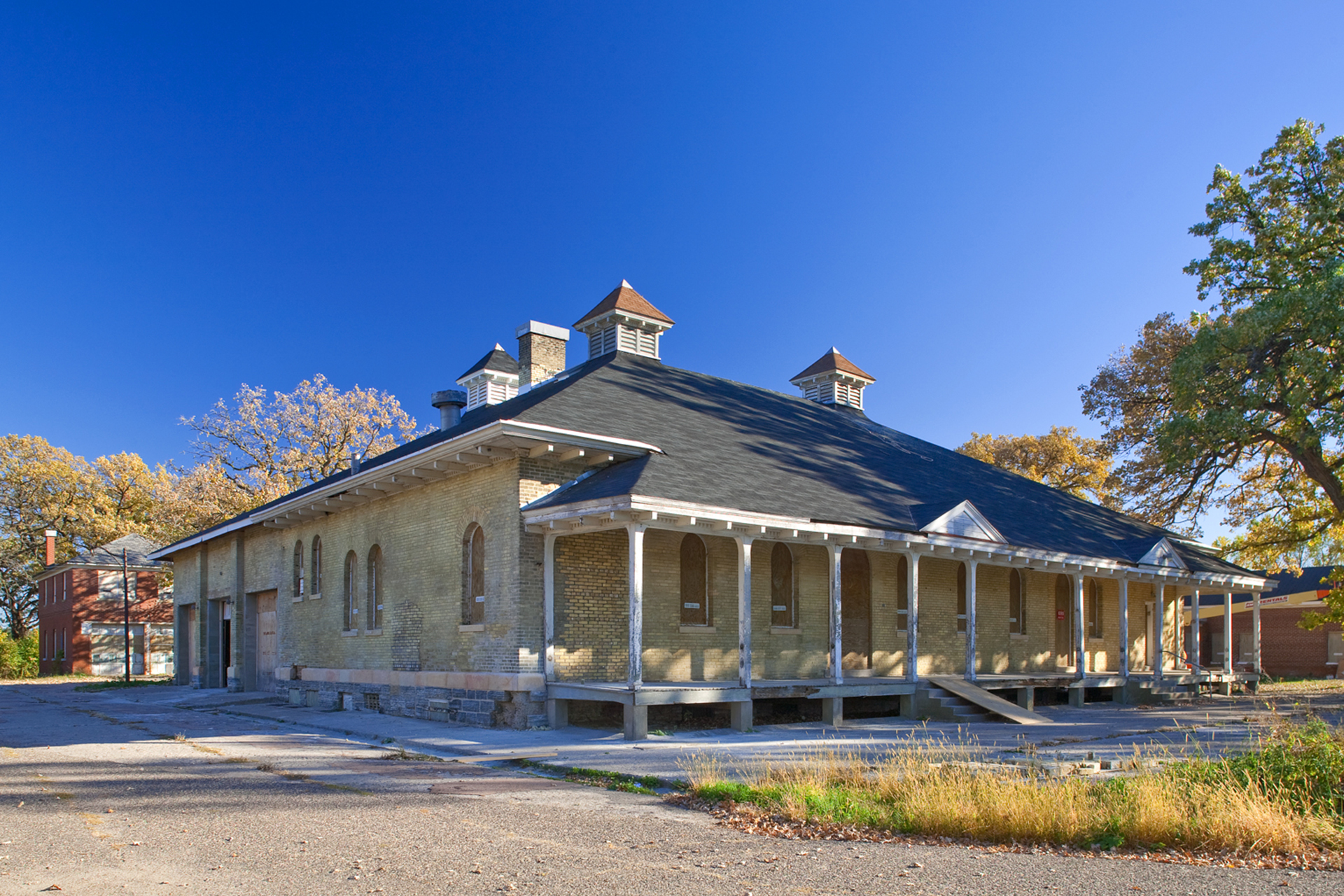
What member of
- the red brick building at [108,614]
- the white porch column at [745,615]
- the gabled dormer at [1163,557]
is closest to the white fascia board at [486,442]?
the white porch column at [745,615]

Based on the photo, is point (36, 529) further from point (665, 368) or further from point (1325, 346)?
point (1325, 346)

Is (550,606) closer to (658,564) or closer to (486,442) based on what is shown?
(658,564)

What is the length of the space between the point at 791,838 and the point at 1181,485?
24555 millimetres

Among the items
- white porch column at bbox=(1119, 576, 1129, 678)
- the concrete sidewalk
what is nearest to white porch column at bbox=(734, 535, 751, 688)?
the concrete sidewalk

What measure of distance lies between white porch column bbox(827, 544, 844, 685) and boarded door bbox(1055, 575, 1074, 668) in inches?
398

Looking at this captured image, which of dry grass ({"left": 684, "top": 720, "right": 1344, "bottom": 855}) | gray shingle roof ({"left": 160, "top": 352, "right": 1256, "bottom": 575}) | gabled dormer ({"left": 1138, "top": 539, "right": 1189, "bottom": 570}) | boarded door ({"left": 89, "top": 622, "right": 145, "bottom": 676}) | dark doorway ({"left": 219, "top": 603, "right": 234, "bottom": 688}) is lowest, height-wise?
boarded door ({"left": 89, "top": 622, "right": 145, "bottom": 676})

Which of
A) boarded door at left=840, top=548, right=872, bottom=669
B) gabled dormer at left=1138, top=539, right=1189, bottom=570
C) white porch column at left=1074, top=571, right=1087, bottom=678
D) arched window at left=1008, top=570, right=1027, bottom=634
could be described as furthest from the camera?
arched window at left=1008, top=570, right=1027, bottom=634

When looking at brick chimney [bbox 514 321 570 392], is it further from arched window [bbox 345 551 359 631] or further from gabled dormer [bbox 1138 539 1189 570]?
gabled dormer [bbox 1138 539 1189 570]

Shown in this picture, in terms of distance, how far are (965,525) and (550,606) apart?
8.44m

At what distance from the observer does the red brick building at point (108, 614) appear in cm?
4997

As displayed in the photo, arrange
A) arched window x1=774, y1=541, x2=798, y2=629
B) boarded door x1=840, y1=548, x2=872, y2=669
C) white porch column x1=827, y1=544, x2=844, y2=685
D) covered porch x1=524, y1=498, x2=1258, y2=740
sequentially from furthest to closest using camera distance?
boarded door x1=840, y1=548, x2=872, y2=669 → arched window x1=774, y1=541, x2=798, y2=629 → white porch column x1=827, y1=544, x2=844, y2=685 → covered porch x1=524, y1=498, x2=1258, y2=740

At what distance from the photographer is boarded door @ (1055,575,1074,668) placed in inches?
1009

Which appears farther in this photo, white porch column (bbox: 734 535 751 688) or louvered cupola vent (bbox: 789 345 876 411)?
louvered cupola vent (bbox: 789 345 876 411)

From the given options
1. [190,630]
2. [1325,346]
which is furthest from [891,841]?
Answer: [190,630]
